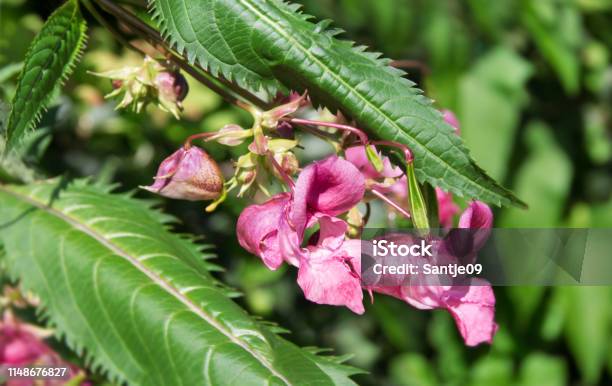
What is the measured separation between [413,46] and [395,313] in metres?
0.60

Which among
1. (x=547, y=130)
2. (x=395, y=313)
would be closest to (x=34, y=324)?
(x=395, y=313)

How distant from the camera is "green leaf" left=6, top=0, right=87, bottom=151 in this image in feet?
2.52

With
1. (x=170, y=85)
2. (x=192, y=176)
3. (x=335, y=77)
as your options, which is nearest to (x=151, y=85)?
(x=170, y=85)

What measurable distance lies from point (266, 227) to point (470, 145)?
124 centimetres

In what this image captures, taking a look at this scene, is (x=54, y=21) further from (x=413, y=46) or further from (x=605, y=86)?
(x=605, y=86)

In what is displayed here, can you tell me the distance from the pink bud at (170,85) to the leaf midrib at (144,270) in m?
0.17

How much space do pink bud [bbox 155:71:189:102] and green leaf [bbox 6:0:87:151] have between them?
8 cm

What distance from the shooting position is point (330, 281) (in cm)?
75

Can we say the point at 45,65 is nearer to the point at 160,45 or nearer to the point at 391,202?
the point at 160,45

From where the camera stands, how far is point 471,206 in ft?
2.57

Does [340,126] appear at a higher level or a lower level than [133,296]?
higher

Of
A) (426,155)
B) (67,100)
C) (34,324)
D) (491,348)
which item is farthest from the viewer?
(491,348)

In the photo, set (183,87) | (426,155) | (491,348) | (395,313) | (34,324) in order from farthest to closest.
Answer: (491,348), (395,313), (34,324), (183,87), (426,155)

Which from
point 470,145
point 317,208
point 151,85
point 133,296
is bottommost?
point 133,296
